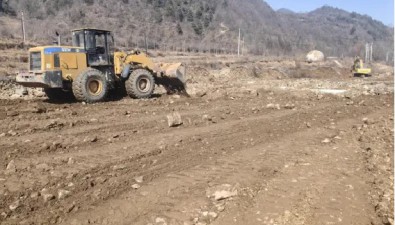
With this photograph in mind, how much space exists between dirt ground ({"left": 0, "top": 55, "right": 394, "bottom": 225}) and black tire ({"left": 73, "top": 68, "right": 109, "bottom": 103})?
3.70 feet

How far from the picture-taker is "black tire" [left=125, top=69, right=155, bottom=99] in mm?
13470

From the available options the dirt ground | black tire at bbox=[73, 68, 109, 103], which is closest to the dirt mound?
the dirt ground

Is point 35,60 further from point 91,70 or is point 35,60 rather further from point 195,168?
point 195,168

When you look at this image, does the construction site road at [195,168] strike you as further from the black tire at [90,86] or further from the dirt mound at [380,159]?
the black tire at [90,86]

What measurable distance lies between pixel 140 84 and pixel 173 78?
4.30ft

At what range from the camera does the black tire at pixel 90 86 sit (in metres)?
12.2

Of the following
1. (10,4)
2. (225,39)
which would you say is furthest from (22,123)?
(225,39)

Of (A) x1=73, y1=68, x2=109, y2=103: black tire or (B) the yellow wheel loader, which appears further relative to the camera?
(A) x1=73, y1=68, x2=109, y2=103: black tire

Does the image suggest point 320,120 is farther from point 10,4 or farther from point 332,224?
point 10,4

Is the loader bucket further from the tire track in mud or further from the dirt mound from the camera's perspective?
the tire track in mud

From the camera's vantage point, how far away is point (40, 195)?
5.00 metres

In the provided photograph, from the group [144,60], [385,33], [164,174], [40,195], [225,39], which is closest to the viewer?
[40,195]

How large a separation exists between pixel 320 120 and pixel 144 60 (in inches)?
259

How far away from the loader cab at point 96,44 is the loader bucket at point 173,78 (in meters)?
1.99
